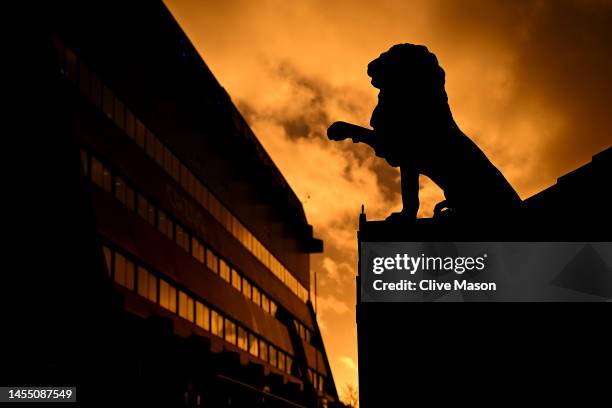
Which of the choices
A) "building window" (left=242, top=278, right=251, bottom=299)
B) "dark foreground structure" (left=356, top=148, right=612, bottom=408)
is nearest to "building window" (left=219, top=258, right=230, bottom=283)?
"building window" (left=242, top=278, right=251, bottom=299)

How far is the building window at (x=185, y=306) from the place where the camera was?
43100 millimetres

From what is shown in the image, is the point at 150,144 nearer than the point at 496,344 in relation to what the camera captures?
No

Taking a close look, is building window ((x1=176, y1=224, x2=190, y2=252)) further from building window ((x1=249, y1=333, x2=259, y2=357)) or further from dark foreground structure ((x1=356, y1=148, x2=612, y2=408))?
dark foreground structure ((x1=356, y1=148, x2=612, y2=408))

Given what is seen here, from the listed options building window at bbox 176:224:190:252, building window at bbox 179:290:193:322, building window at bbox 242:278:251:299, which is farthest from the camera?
building window at bbox 242:278:251:299

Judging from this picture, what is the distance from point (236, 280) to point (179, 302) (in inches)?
503

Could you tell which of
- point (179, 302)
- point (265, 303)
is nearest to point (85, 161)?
point (179, 302)

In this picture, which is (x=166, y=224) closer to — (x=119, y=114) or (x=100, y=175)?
(x=119, y=114)

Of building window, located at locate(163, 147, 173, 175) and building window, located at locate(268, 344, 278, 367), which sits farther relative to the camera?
building window, located at locate(268, 344, 278, 367)

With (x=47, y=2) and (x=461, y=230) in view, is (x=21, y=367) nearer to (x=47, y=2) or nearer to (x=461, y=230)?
(x=47, y=2)

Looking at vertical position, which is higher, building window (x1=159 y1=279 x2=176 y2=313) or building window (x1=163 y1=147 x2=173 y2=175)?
building window (x1=163 y1=147 x2=173 y2=175)

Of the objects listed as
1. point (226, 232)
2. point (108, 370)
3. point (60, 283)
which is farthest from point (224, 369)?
point (60, 283)

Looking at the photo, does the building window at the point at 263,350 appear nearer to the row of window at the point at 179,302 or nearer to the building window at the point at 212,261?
the row of window at the point at 179,302

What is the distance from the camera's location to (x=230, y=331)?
52156mm

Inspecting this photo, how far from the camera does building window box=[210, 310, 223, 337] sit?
48406 millimetres
